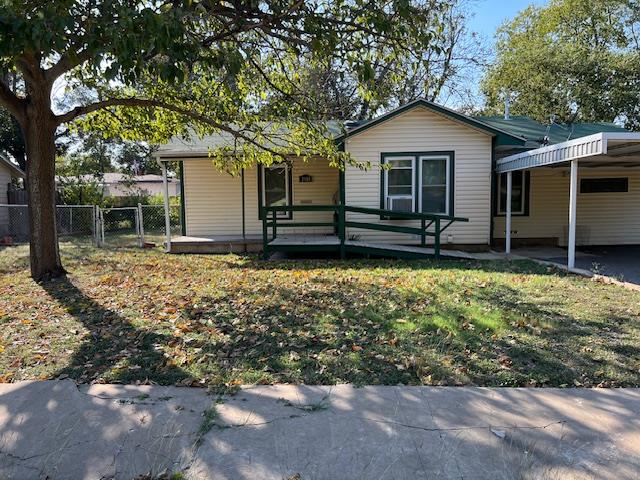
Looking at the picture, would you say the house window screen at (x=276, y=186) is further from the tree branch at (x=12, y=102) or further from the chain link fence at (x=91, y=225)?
the tree branch at (x=12, y=102)

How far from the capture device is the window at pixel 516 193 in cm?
1359

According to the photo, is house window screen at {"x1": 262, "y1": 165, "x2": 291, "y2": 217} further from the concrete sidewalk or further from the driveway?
the concrete sidewalk

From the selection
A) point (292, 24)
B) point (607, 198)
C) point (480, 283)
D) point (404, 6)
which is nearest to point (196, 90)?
point (292, 24)

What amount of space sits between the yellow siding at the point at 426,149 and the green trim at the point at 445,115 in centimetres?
16

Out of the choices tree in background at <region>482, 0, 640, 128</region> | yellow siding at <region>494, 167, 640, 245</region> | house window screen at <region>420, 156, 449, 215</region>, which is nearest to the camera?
house window screen at <region>420, 156, 449, 215</region>

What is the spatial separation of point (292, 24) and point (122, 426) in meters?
5.97

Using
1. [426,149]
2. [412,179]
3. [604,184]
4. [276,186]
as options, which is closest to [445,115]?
[426,149]

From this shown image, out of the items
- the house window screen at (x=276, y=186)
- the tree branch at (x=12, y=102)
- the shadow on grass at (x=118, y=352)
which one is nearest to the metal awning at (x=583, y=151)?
the house window screen at (x=276, y=186)

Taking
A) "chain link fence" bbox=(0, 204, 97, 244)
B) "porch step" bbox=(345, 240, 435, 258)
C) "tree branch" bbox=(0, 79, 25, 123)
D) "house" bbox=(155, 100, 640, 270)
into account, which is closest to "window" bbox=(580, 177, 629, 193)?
"house" bbox=(155, 100, 640, 270)

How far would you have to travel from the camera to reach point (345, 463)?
275 cm

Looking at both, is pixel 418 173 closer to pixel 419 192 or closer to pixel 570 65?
pixel 419 192

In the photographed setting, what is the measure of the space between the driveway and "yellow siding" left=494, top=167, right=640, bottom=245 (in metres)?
0.59

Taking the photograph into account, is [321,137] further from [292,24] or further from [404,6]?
[404,6]

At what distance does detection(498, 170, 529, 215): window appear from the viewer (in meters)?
A: 13.6
